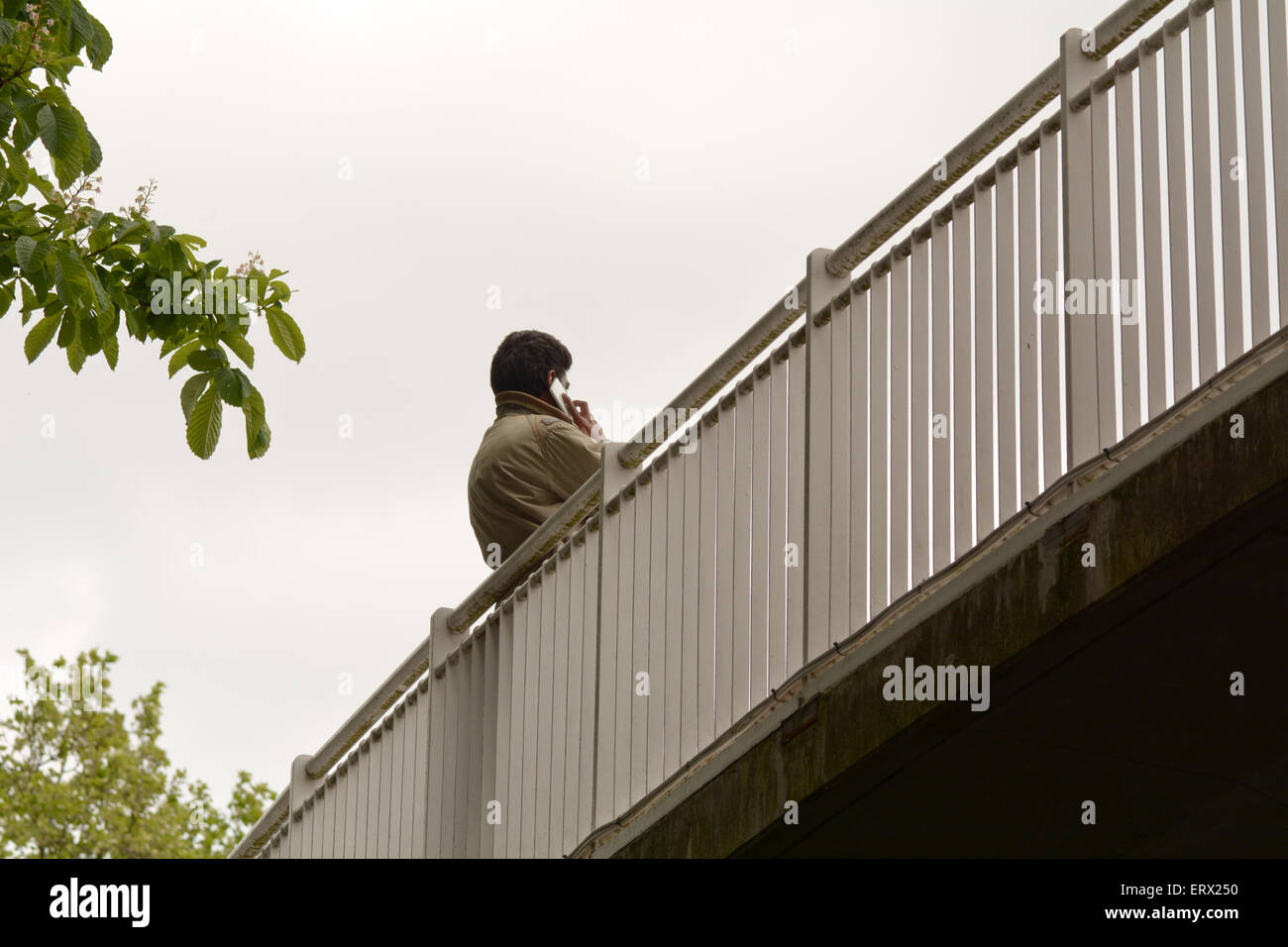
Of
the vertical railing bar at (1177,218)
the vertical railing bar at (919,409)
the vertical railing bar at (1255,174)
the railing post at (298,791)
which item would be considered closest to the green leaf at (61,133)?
the vertical railing bar at (919,409)

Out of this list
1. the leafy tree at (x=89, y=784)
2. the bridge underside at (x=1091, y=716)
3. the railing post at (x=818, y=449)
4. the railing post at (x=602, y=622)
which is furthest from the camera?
the leafy tree at (x=89, y=784)

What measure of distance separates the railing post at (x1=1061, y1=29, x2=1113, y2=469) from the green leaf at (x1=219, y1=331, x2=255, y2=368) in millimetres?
2612

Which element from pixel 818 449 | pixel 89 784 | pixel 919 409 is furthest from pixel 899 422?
pixel 89 784

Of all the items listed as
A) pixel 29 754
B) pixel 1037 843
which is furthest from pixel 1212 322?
pixel 29 754

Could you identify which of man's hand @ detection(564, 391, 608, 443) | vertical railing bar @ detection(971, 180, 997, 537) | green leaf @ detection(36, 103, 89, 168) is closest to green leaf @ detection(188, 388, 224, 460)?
green leaf @ detection(36, 103, 89, 168)

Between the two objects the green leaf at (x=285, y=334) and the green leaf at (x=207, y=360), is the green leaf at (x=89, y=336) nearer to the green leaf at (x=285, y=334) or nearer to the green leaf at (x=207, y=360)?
the green leaf at (x=207, y=360)

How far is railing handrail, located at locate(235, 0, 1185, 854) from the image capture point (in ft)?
17.1

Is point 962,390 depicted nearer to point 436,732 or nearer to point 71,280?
point 71,280

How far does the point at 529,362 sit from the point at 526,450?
17.6 inches

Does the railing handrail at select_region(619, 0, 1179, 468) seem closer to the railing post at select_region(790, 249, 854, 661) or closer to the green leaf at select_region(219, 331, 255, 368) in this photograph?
the railing post at select_region(790, 249, 854, 661)

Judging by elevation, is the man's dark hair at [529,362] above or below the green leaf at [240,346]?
above

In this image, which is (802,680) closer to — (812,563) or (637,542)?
(812,563)

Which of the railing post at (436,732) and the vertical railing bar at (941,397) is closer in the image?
the vertical railing bar at (941,397)

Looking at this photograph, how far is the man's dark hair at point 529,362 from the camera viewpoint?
8281 mm
